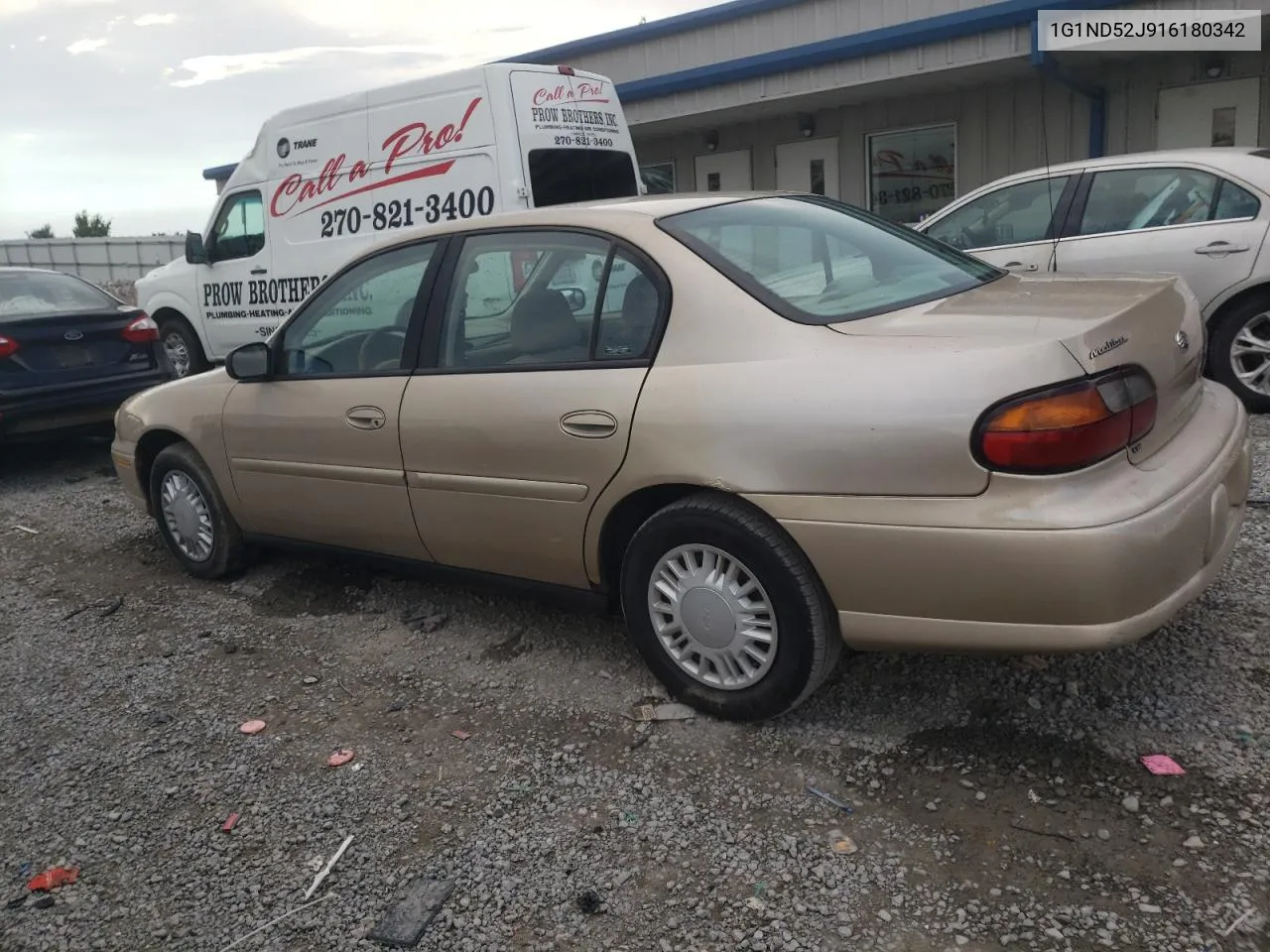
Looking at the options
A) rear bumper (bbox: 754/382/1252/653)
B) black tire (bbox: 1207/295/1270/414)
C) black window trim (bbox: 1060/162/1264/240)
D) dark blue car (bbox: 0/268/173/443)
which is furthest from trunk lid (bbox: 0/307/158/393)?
black tire (bbox: 1207/295/1270/414)

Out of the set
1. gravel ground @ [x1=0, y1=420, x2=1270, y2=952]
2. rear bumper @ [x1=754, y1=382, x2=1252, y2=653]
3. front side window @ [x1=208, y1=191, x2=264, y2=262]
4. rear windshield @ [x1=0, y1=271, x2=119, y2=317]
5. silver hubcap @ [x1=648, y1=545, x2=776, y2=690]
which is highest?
front side window @ [x1=208, y1=191, x2=264, y2=262]

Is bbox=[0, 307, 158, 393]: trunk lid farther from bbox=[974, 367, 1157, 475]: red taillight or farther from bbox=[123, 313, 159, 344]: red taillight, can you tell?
bbox=[974, 367, 1157, 475]: red taillight

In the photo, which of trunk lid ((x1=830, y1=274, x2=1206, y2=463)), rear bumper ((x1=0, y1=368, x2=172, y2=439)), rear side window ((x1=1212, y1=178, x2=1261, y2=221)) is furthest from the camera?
rear bumper ((x1=0, y1=368, x2=172, y2=439))

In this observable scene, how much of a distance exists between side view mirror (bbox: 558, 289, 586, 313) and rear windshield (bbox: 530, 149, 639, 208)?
4.43m

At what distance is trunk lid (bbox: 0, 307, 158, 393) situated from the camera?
736 centimetres

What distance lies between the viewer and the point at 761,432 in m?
2.97

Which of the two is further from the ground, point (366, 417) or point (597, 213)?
point (597, 213)

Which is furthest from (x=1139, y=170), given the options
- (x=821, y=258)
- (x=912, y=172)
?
(x=912, y=172)

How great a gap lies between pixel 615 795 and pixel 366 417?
5.90 ft

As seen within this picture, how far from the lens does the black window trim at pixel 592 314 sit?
3293mm

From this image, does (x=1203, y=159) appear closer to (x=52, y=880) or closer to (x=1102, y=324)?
(x=1102, y=324)

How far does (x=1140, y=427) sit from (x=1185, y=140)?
988 cm

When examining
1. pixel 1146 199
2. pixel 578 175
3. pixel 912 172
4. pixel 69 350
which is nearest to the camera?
pixel 1146 199

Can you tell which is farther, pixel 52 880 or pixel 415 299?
pixel 415 299
